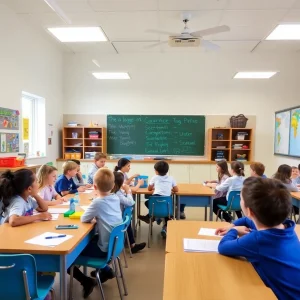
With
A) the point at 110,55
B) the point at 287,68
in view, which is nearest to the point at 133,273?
the point at 110,55

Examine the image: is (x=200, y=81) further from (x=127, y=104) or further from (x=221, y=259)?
(x=221, y=259)

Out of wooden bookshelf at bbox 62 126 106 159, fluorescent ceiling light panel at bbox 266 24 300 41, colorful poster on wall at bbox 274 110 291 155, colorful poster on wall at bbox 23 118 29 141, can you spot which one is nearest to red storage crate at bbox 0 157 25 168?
colorful poster on wall at bbox 23 118 29 141

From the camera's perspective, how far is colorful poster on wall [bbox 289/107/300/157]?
6046 millimetres

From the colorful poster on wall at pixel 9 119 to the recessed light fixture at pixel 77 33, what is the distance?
1.55m

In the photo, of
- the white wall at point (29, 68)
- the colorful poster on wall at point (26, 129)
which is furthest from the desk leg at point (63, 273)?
the colorful poster on wall at point (26, 129)

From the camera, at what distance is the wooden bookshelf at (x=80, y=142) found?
7270mm

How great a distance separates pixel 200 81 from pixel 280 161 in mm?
2800

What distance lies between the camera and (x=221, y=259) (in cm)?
168

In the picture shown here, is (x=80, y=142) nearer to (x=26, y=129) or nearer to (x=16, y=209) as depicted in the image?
(x=26, y=129)

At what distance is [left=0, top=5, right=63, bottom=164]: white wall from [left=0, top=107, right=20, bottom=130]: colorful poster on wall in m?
0.10

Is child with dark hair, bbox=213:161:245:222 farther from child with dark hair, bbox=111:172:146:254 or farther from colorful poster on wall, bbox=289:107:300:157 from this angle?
colorful poster on wall, bbox=289:107:300:157

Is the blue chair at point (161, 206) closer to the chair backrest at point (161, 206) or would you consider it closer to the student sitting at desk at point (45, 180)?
the chair backrest at point (161, 206)

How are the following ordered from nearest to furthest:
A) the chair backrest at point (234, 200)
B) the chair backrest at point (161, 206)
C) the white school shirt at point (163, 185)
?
the chair backrest at point (161, 206) → the white school shirt at point (163, 185) → the chair backrest at point (234, 200)

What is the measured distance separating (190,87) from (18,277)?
253 inches
